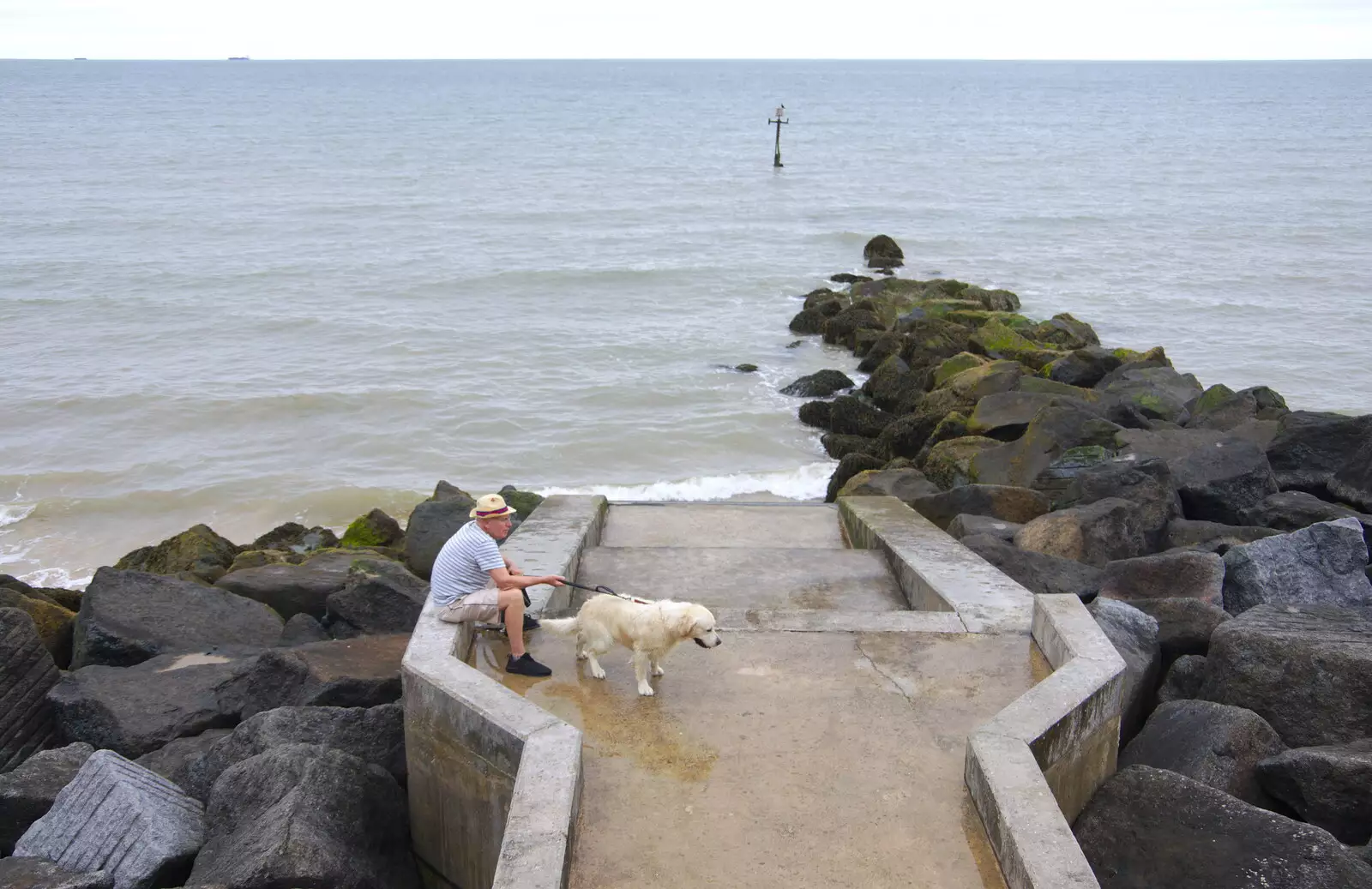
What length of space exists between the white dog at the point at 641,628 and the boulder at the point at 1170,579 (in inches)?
146

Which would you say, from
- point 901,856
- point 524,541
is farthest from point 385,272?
point 901,856

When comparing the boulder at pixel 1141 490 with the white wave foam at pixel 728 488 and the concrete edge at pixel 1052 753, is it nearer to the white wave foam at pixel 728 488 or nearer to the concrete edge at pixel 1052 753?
the concrete edge at pixel 1052 753

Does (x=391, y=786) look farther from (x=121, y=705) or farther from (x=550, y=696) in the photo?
(x=121, y=705)

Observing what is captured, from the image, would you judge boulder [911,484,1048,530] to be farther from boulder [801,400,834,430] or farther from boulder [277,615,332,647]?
boulder [801,400,834,430]

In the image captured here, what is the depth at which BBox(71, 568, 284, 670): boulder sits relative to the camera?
8734mm

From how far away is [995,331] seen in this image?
20.9 m

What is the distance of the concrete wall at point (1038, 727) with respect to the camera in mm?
4801

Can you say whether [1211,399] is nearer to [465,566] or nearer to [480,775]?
[465,566]

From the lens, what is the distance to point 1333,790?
604 cm

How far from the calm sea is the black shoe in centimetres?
981

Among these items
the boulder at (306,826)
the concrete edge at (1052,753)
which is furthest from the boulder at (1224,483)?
the boulder at (306,826)

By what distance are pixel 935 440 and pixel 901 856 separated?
10.9 meters

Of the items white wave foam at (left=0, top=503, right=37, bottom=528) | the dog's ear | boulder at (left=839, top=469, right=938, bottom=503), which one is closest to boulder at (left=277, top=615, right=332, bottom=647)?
the dog's ear

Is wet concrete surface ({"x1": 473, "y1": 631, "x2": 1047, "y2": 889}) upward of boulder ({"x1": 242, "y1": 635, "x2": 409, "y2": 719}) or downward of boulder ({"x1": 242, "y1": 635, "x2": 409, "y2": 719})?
upward
